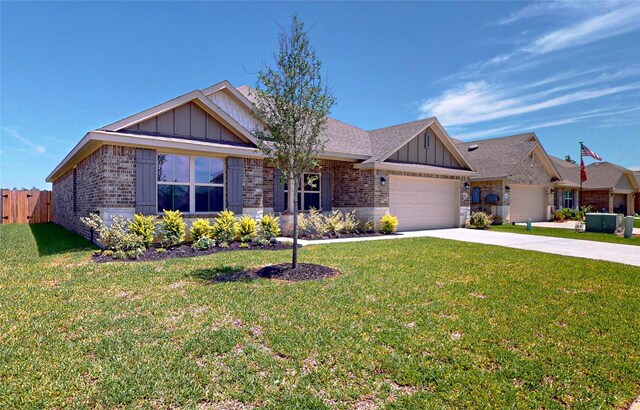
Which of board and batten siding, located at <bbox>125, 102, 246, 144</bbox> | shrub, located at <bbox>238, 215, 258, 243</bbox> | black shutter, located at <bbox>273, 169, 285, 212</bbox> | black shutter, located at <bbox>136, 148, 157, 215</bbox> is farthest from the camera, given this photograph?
black shutter, located at <bbox>273, 169, 285, 212</bbox>

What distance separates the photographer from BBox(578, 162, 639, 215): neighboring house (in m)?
30.3

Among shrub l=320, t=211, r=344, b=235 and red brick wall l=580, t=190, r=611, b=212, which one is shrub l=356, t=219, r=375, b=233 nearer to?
shrub l=320, t=211, r=344, b=235

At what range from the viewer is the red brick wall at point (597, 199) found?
30688mm

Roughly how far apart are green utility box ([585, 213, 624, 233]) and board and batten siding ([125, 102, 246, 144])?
17.8 m

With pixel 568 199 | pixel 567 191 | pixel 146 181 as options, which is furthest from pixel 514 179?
pixel 146 181

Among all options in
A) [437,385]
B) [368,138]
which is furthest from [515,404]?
[368,138]

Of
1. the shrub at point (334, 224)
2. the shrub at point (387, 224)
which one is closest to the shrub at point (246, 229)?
the shrub at point (334, 224)

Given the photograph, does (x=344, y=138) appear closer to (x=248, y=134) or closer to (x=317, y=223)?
(x=317, y=223)

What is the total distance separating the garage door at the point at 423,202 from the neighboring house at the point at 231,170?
5 cm

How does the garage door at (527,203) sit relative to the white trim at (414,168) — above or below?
below

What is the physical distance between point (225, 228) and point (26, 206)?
20.3 m

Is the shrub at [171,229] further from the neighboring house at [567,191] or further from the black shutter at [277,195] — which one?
the neighboring house at [567,191]

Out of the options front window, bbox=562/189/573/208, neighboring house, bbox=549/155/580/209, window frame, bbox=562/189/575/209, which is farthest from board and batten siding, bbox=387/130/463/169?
front window, bbox=562/189/573/208

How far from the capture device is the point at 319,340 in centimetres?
368
